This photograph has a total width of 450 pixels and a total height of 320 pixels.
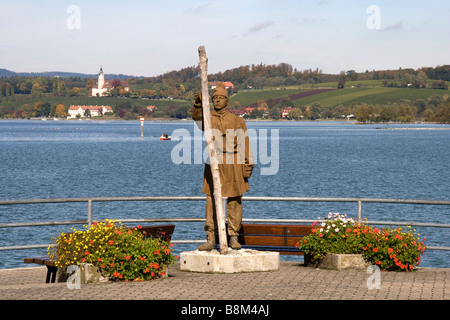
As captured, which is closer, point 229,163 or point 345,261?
point 345,261

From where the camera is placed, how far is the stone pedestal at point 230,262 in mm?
12594

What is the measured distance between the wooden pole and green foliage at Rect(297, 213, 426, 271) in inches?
58.8

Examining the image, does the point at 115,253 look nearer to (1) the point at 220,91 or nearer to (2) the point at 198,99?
(2) the point at 198,99

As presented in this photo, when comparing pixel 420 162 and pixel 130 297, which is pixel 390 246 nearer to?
pixel 130 297

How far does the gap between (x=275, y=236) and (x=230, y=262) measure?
1.70m

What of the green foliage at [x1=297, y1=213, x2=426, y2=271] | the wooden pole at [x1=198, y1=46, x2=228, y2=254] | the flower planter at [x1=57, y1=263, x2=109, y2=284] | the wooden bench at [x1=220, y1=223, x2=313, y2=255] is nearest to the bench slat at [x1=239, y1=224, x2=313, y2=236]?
the wooden bench at [x1=220, y1=223, x2=313, y2=255]

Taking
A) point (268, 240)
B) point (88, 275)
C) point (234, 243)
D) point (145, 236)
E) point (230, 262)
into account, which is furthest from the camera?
point (268, 240)

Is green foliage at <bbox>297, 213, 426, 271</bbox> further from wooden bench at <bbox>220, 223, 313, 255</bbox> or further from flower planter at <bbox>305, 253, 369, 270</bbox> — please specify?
wooden bench at <bbox>220, 223, 313, 255</bbox>

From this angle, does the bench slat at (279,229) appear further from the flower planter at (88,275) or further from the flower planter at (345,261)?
the flower planter at (88,275)

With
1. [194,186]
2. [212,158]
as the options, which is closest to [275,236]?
[212,158]

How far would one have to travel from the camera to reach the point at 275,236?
46.1 feet

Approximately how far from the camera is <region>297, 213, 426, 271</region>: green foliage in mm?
12844

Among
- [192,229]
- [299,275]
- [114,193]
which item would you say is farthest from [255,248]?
[114,193]

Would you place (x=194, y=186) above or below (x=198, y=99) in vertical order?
below
